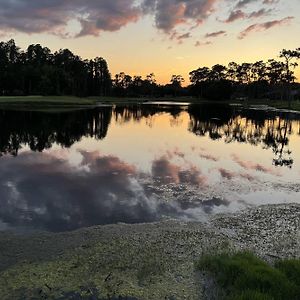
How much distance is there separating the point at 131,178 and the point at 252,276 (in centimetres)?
1329

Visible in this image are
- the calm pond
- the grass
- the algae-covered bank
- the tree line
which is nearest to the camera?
the grass

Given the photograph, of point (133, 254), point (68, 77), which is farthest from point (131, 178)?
point (68, 77)

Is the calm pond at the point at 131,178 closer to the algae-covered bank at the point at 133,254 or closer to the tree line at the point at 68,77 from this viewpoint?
the algae-covered bank at the point at 133,254

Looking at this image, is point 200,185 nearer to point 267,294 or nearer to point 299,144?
point 267,294

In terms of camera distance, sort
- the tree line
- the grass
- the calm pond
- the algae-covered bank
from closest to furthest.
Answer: the grass
the algae-covered bank
the calm pond
the tree line

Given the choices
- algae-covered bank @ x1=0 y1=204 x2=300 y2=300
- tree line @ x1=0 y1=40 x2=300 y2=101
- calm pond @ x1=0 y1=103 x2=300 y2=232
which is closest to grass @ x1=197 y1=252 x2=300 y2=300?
algae-covered bank @ x1=0 y1=204 x2=300 y2=300

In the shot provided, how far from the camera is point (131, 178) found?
2177cm

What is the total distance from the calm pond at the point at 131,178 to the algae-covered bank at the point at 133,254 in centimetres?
134

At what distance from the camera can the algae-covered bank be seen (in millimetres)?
8930

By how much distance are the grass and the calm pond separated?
483 cm

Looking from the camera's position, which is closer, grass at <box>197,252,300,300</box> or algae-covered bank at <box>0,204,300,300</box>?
grass at <box>197,252,300,300</box>

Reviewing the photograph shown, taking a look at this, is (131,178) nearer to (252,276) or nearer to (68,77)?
(252,276)

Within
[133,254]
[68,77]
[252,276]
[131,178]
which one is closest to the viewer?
[252,276]

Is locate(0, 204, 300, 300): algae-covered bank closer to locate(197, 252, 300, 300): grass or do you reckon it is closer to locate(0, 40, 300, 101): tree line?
locate(197, 252, 300, 300): grass
